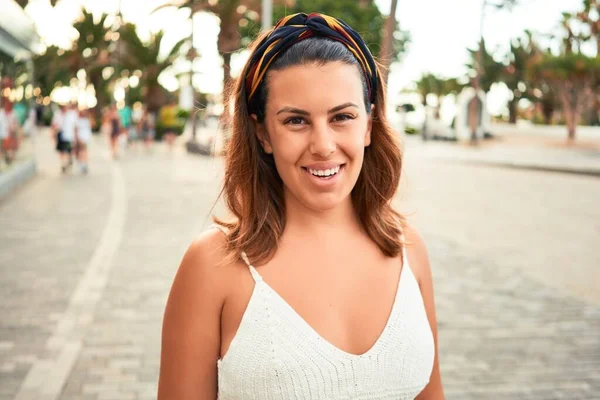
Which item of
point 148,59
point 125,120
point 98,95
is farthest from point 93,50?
point 125,120

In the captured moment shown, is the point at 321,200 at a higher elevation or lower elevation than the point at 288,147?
lower

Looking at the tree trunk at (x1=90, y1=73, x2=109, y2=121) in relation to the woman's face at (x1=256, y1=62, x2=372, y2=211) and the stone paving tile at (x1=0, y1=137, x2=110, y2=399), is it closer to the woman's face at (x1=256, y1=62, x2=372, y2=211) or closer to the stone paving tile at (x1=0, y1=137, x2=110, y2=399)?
the stone paving tile at (x1=0, y1=137, x2=110, y2=399)

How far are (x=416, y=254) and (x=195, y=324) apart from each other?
674 mm

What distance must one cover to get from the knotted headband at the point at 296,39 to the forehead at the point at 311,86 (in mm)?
47

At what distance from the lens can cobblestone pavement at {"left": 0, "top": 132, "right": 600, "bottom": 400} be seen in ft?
16.2

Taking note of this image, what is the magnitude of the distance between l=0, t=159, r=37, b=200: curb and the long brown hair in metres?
14.1

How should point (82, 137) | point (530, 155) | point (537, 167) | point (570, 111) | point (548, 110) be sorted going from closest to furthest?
point (82, 137) < point (537, 167) < point (530, 155) < point (570, 111) < point (548, 110)

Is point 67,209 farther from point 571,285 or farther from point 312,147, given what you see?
point 312,147

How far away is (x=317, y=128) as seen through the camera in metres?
1.80

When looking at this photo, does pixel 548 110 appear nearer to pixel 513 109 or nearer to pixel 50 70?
pixel 513 109

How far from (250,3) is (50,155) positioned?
37.2 ft

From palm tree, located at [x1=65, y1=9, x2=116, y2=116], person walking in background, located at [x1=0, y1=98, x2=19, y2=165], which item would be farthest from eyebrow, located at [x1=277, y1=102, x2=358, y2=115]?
palm tree, located at [x1=65, y1=9, x2=116, y2=116]

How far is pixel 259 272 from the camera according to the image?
71.6 inches

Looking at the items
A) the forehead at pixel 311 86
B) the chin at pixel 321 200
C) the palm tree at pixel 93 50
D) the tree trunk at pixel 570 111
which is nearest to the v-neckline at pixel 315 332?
the chin at pixel 321 200
